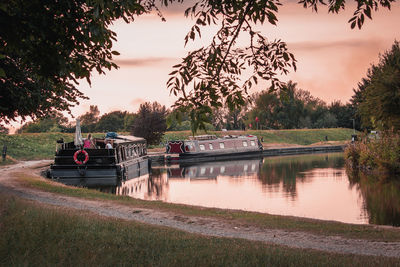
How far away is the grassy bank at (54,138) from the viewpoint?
39.3 metres

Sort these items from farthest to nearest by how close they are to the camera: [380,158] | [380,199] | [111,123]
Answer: [111,123] → [380,158] → [380,199]

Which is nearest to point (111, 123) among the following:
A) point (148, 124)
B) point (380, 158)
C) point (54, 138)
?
point (54, 138)

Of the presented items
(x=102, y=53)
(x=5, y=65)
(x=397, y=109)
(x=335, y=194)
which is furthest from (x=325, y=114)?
(x=102, y=53)

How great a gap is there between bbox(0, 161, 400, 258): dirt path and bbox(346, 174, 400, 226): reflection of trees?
523cm

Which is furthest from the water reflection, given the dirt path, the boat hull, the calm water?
the boat hull

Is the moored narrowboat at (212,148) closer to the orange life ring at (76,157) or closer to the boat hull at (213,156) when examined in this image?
the boat hull at (213,156)

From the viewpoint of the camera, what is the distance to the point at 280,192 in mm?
19500

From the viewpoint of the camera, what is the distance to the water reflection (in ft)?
49.9

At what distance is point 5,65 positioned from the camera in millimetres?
14953

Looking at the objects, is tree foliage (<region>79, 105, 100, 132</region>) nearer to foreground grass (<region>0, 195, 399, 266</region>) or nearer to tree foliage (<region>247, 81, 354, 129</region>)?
tree foliage (<region>247, 81, 354, 129</region>)

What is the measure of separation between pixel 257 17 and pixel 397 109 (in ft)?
68.5

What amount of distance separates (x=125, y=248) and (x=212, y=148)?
34.5 meters

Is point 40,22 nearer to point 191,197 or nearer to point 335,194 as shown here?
point 191,197

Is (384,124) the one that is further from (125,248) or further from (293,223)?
(125,248)
